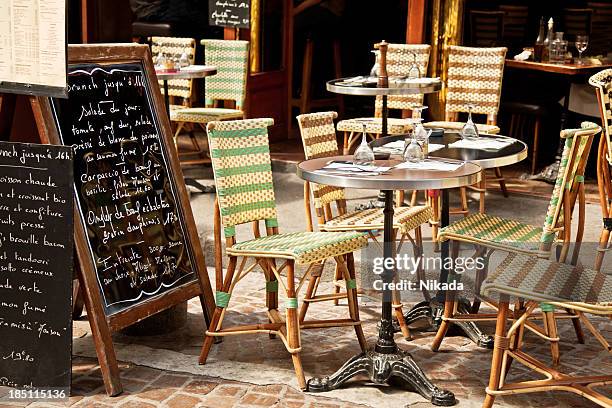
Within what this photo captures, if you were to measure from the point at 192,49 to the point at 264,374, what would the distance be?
15.5 ft

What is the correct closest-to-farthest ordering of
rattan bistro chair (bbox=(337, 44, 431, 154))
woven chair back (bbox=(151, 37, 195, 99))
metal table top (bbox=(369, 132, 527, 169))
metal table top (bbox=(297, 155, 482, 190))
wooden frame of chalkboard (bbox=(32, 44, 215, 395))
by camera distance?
metal table top (bbox=(297, 155, 482, 190)), wooden frame of chalkboard (bbox=(32, 44, 215, 395)), metal table top (bbox=(369, 132, 527, 169)), rattan bistro chair (bbox=(337, 44, 431, 154)), woven chair back (bbox=(151, 37, 195, 99))

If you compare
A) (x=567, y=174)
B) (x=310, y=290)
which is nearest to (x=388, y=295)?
(x=310, y=290)

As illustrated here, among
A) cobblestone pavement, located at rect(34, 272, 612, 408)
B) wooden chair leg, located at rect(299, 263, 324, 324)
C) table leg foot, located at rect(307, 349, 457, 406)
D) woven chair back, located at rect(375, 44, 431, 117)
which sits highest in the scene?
woven chair back, located at rect(375, 44, 431, 117)

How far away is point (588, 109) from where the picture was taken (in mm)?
8961

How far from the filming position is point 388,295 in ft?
15.1

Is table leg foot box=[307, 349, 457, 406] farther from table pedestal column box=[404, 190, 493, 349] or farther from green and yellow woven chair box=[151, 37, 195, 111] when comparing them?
green and yellow woven chair box=[151, 37, 195, 111]

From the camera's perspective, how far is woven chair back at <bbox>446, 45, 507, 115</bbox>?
7.86 m

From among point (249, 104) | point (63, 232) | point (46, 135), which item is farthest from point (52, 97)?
point (249, 104)

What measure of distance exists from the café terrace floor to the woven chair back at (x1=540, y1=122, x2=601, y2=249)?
2.35ft

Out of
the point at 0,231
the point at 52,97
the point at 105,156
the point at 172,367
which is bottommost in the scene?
the point at 172,367

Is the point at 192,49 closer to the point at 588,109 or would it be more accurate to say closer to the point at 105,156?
the point at 588,109

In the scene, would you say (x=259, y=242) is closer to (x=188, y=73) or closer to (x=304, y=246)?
(x=304, y=246)

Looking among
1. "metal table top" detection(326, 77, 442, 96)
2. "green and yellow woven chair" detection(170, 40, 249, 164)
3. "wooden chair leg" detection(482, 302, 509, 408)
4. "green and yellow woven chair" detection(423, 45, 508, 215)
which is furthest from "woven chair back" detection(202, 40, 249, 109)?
"wooden chair leg" detection(482, 302, 509, 408)

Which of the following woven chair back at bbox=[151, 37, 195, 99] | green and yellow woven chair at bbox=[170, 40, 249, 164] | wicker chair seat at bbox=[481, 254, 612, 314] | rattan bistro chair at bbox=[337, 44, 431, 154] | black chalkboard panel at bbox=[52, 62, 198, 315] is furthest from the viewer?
woven chair back at bbox=[151, 37, 195, 99]
